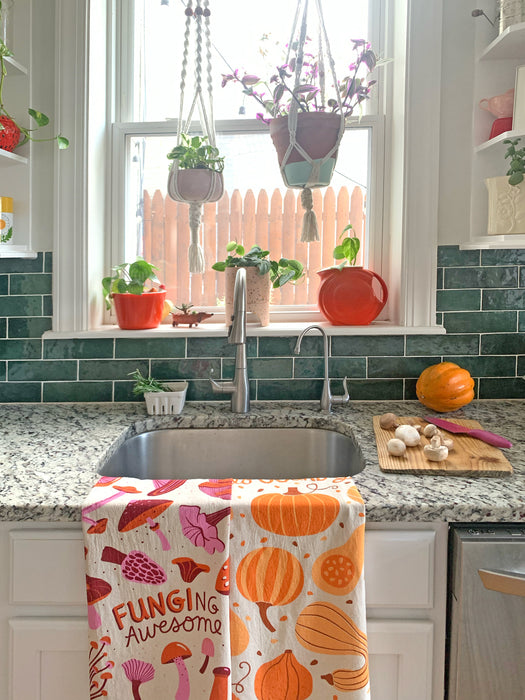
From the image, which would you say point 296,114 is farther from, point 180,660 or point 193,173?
point 180,660

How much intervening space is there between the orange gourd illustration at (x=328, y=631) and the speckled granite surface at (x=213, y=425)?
186 millimetres

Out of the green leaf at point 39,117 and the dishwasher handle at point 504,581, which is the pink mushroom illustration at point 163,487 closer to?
the dishwasher handle at point 504,581

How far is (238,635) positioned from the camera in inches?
44.9

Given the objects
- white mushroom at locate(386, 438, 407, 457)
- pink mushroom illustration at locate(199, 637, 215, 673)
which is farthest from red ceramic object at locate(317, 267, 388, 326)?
pink mushroom illustration at locate(199, 637, 215, 673)

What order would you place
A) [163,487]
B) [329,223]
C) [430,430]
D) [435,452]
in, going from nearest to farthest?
[163,487]
[435,452]
[430,430]
[329,223]

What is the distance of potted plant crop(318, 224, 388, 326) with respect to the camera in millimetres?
1960

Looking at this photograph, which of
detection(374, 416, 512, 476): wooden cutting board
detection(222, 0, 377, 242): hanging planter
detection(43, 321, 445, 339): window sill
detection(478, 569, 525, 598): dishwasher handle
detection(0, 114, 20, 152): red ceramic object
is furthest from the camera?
detection(43, 321, 445, 339): window sill

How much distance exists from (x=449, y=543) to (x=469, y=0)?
161 centimetres

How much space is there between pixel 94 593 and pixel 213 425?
0.72 meters

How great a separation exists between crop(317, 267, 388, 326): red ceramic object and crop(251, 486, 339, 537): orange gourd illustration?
3.02 feet

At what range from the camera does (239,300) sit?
1741 millimetres

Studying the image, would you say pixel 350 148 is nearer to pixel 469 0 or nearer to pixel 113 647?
pixel 469 0

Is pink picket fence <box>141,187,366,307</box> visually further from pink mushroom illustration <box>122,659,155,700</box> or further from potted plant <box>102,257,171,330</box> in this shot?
pink mushroom illustration <box>122,659,155,700</box>

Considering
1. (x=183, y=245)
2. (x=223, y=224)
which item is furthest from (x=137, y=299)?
(x=223, y=224)
